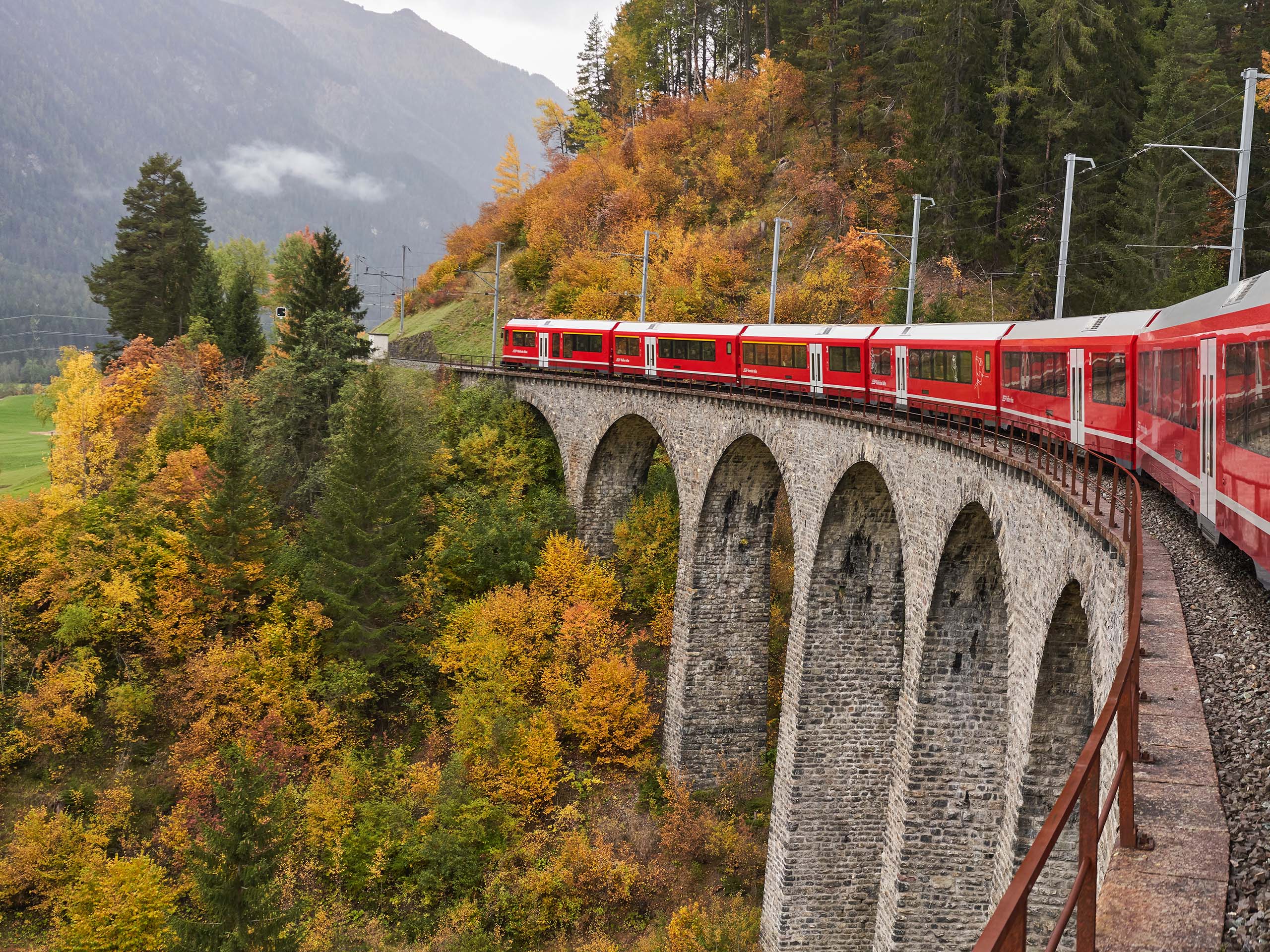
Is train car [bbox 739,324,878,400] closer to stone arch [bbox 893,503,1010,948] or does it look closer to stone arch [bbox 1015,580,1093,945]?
stone arch [bbox 893,503,1010,948]

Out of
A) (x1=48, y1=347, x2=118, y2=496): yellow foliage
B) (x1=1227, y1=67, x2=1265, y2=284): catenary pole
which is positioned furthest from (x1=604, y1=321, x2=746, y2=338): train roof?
(x1=48, y1=347, x2=118, y2=496): yellow foliage

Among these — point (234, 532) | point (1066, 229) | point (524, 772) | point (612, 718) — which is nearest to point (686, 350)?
point (612, 718)

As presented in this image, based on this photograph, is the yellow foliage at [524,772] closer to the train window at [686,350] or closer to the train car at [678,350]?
the train car at [678,350]

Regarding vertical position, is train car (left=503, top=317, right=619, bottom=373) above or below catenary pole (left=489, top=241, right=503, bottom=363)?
below

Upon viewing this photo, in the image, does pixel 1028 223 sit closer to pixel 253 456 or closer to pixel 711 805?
pixel 711 805

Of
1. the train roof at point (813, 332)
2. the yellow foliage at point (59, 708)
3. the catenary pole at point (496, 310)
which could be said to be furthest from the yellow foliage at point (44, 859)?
the catenary pole at point (496, 310)

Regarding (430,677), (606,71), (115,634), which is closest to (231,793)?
(430,677)

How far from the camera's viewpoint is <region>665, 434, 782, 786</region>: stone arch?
1265 inches

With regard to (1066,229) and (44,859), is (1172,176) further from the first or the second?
(44,859)

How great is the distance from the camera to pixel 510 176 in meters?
82.1

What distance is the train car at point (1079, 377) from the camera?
17.8 m

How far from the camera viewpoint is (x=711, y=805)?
31344mm

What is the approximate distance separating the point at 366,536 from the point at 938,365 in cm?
2013

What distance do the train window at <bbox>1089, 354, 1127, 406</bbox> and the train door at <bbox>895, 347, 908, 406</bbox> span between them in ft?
25.9
